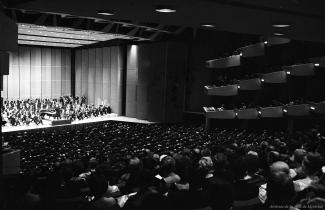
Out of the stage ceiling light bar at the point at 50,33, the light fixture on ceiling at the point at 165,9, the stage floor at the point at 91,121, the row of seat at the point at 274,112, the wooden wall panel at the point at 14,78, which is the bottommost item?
the stage floor at the point at 91,121

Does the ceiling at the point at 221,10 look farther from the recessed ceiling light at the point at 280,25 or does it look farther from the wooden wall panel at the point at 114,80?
the wooden wall panel at the point at 114,80

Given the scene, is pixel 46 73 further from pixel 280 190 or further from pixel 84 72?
pixel 280 190

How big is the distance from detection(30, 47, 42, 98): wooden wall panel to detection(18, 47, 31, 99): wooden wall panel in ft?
0.98

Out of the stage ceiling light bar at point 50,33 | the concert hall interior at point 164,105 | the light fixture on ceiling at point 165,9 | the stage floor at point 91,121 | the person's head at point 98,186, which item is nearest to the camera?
the person's head at point 98,186

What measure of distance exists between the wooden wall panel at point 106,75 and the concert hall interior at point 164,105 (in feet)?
0.43

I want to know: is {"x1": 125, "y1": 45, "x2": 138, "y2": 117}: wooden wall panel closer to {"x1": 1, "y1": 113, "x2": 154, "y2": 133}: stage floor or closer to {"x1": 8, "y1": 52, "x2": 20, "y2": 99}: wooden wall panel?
{"x1": 1, "y1": 113, "x2": 154, "y2": 133}: stage floor

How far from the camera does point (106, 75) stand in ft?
87.0

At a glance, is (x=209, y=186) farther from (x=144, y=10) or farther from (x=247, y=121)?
(x=247, y=121)

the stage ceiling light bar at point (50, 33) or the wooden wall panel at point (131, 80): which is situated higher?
the stage ceiling light bar at point (50, 33)

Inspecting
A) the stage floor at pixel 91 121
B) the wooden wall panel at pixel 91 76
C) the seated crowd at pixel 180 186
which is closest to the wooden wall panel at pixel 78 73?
the wooden wall panel at pixel 91 76

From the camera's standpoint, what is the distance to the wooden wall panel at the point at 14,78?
26.2 meters

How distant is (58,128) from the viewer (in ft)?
66.4

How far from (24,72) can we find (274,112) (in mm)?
19089

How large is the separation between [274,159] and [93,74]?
23.1 metres
